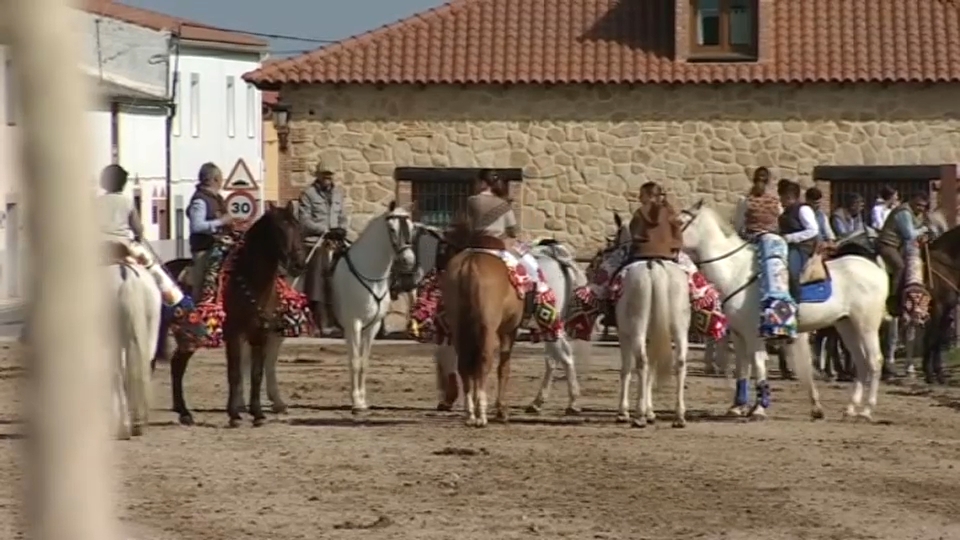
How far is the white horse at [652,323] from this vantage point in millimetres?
15438

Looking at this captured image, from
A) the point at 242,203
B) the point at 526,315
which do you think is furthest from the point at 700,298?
the point at 242,203

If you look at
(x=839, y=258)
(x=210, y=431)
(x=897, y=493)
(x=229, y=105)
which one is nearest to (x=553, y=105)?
(x=839, y=258)

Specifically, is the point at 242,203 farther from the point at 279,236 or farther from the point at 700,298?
the point at 700,298

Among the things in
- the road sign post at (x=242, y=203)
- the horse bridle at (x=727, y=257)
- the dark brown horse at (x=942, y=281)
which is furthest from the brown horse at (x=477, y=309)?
the road sign post at (x=242, y=203)

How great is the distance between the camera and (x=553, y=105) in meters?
32.0

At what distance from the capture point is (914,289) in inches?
778

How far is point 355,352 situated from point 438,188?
1554cm

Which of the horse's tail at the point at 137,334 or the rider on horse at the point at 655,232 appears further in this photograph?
the rider on horse at the point at 655,232

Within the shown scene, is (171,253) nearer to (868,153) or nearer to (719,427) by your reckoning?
(868,153)

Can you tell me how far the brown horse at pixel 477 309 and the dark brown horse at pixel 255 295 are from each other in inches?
49.7

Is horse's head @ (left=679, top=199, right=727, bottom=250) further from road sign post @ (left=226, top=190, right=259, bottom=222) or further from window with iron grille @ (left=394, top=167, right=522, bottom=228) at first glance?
window with iron grille @ (left=394, top=167, right=522, bottom=228)

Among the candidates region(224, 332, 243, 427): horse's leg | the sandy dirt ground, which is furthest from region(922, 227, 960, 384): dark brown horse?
region(224, 332, 243, 427): horse's leg

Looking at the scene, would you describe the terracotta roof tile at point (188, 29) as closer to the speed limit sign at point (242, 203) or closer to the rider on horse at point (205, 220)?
the speed limit sign at point (242, 203)

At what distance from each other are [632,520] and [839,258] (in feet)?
23.7
